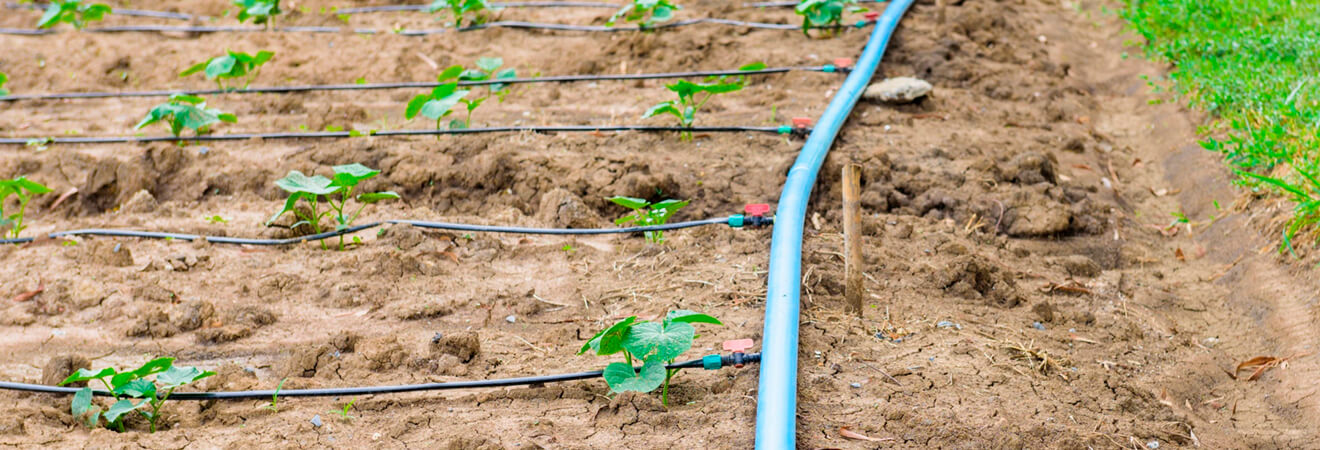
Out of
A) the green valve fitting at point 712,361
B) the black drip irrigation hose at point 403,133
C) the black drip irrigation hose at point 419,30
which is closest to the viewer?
the green valve fitting at point 712,361

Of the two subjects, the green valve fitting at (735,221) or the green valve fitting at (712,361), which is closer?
the green valve fitting at (712,361)

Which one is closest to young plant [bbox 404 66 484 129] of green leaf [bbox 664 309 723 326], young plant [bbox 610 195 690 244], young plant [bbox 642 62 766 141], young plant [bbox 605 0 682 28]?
young plant [bbox 642 62 766 141]

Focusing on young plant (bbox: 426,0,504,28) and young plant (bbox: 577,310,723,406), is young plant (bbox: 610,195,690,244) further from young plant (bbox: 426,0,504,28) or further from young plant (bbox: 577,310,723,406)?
young plant (bbox: 426,0,504,28)

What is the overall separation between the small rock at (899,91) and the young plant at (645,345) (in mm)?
2143

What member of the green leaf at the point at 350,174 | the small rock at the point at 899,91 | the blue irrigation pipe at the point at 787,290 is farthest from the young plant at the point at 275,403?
the small rock at the point at 899,91

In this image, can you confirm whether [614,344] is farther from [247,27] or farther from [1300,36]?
[247,27]

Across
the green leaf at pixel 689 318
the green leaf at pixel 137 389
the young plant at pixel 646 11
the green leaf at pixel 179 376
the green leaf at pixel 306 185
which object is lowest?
the green leaf at pixel 137 389

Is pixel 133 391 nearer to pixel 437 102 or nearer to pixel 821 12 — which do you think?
pixel 437 102

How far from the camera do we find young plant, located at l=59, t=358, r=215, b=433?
83.0 inches

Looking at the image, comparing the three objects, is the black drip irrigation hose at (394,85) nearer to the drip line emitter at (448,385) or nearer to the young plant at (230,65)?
the young plant at (230,65)

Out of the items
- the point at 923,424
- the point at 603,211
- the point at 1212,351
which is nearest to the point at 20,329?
the point at 603,211

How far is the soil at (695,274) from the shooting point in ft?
7.18

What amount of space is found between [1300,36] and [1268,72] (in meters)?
0.32

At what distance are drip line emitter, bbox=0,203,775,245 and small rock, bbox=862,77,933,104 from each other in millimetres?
1162
